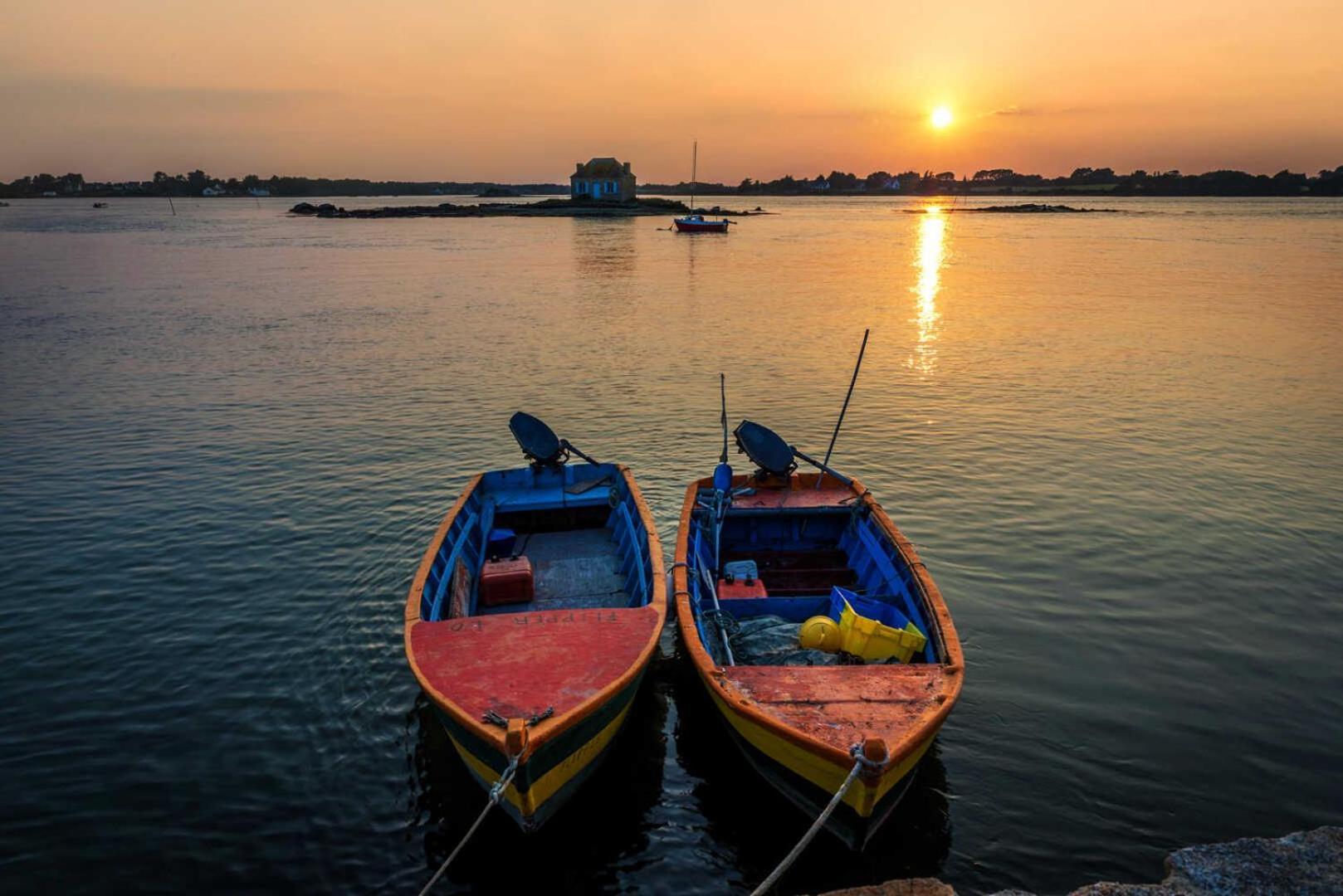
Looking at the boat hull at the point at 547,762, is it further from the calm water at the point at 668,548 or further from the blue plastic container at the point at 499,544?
the blue plastic container at the point at 499,544

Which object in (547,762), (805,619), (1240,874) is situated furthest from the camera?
(805,619)

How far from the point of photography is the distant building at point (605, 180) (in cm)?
15862

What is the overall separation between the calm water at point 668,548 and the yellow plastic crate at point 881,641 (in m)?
1.57

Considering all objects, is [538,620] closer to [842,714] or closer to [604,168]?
[842,714]

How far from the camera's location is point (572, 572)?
521 inches

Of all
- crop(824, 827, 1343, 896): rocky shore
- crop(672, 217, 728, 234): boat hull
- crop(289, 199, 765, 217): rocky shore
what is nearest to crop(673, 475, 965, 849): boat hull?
crop(824, 827, 1343, 896): rocky shore

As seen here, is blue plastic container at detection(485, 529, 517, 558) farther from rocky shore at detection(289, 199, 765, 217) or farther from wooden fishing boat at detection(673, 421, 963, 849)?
rocky shore at detection(289, 199, 765, 217)

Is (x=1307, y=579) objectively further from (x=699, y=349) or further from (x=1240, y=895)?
(x=699, y=349)

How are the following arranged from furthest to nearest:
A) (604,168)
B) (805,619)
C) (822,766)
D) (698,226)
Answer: (604,168), (698,226), (805,619), (822,766)

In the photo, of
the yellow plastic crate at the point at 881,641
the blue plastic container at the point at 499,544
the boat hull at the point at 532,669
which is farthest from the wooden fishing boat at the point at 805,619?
the blue plastic container at the point at 499,544

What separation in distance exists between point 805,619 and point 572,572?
4.16 metres

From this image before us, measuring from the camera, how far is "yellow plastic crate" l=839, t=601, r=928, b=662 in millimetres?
9805

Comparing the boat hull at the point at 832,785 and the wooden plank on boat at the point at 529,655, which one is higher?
the wooden plank on boat at the point at 529,655

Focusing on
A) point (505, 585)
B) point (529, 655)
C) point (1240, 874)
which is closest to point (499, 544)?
point (505, 585)
